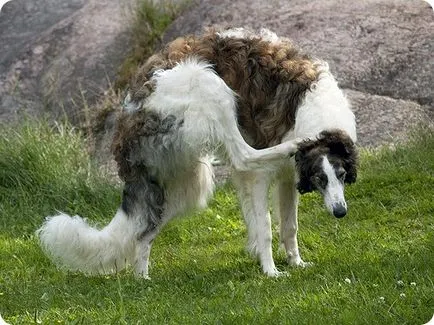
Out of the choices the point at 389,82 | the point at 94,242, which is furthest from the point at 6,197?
the point at 389,82

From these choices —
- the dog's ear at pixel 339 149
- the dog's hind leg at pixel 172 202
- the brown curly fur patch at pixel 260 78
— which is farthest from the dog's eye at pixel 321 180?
the dog's hind leg at pixel 172 202

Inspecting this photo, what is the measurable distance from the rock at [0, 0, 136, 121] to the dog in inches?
232

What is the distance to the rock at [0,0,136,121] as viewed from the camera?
1466cm

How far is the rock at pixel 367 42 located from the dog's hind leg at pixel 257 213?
12.7 feet

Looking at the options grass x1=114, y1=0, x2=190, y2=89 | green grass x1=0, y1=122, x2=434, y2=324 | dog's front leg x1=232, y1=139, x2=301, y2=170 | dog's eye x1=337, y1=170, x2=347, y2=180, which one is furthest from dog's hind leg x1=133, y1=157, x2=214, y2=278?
grass x1=114, y1=0, x2=190, y2=89

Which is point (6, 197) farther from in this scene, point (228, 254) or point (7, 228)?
point (228, 254)

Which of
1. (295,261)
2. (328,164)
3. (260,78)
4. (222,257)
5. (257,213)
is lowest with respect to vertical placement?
(222,257)

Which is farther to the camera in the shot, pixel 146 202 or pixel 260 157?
pixel 146 202

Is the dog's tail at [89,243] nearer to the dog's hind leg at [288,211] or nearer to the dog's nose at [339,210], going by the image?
the dog's hind leg at [288,211]

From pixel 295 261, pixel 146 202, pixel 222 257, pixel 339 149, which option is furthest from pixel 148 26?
pixel 339 149

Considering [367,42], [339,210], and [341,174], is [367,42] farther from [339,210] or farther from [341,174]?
[339,210]

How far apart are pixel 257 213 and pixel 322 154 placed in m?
0.84

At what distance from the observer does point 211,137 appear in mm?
8031

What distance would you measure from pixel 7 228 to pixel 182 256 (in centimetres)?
244
